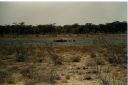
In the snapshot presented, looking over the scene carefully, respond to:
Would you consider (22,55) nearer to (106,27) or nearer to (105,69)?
(105,69)

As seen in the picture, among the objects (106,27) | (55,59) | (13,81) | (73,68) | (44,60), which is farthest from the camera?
(106,27)

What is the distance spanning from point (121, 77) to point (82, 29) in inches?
2184

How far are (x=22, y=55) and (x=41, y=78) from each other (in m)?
4.94

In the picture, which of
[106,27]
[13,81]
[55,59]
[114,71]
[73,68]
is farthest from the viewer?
[106,27]

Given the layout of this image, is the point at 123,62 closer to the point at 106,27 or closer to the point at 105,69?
the point at 105,69

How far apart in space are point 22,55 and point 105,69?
441 cm

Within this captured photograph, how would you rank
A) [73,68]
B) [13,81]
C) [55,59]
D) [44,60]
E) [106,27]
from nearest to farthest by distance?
[13,81]
[73,68]
[55,59]
[44,60]
[106,27]

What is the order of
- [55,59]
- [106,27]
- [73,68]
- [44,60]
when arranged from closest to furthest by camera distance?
[73,68] < [55,59] < [44,60] < [106,27]

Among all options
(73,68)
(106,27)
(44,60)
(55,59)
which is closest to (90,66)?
(73,68)

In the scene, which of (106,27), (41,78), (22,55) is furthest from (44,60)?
(106,27)

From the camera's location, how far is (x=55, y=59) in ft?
44.0

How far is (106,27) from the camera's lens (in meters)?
61.3

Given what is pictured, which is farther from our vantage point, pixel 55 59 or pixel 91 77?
pixel 55 59

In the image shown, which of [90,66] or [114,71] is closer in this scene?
[114,71]
